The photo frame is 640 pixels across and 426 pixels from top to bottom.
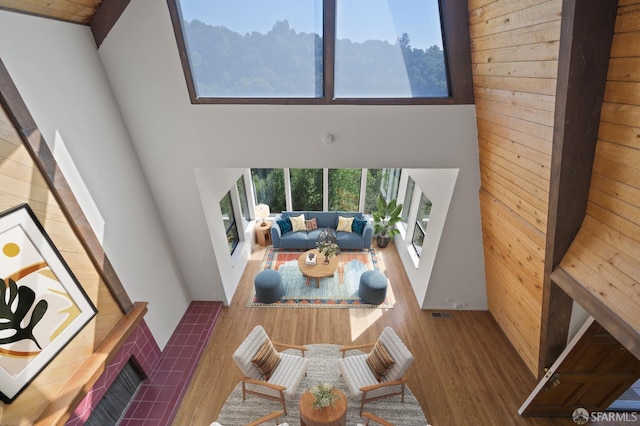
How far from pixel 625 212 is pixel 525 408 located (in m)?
3.01

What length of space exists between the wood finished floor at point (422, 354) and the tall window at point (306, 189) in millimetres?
3044

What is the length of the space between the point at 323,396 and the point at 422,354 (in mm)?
2114

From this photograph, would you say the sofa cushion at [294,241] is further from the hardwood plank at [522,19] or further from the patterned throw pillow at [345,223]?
the hardwood plank at [522,19]

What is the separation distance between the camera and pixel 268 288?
226 inches

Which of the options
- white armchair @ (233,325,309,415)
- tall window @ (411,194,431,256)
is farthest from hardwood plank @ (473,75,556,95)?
white armchair @ (233,325,309,415)

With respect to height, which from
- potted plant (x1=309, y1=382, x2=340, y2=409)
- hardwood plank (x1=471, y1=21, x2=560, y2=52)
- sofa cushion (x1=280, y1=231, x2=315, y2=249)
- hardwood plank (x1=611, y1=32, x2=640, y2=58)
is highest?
hardwood plank (x1=471, y1=21, x2=560, y2=52)

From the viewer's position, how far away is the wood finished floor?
398 cm

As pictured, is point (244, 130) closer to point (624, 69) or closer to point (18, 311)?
point (18, 311)

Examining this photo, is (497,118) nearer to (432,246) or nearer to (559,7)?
(559,7)

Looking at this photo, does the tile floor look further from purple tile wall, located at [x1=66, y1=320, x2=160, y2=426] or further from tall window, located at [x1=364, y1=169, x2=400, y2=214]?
tall window, located at [x1=364, y1=169, x2=400, y2=214]

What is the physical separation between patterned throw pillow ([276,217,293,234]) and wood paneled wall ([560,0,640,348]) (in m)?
6.20

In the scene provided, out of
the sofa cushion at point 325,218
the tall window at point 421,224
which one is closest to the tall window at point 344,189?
the sofa cushion at point 325,218

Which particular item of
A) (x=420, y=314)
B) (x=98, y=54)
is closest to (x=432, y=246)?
(x=420, y=314)

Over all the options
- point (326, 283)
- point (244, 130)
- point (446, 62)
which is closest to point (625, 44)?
point (446, 62)
